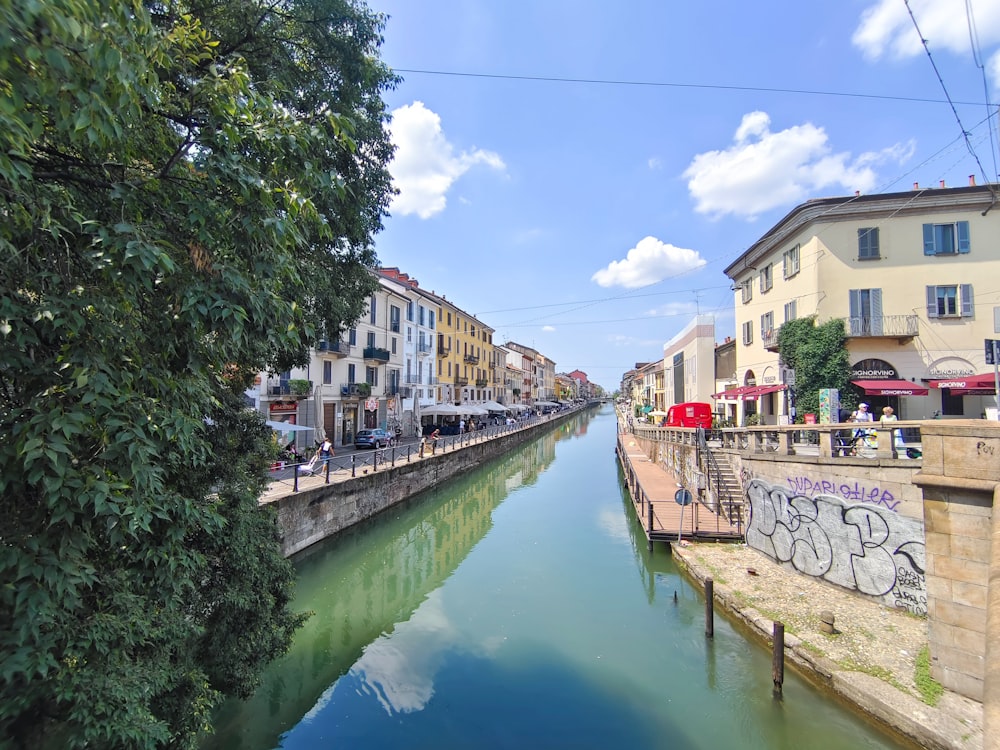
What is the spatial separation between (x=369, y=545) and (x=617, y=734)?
957cm

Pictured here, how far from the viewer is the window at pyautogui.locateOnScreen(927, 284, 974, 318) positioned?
56.6 feet

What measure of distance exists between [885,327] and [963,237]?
4149mm

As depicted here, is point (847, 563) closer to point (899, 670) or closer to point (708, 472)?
point (899, 670)

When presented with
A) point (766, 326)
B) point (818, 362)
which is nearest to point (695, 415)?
point (766, 326)

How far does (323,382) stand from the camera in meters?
24.9

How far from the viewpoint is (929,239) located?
17.7 metres

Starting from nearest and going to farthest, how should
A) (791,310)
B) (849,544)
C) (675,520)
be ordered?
(849,544) < (675,520) < (791,310)

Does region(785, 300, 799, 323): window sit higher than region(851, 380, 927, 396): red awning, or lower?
higher

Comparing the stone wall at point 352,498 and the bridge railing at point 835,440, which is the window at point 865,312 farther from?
the stone wall at point 352,498

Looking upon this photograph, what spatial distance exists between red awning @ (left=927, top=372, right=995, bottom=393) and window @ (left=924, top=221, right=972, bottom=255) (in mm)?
4646

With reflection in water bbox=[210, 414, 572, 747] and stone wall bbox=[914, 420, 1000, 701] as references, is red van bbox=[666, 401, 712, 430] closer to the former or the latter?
reflection in water bbox=[210, 414, 572, 747]

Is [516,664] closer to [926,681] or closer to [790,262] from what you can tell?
[926,681]

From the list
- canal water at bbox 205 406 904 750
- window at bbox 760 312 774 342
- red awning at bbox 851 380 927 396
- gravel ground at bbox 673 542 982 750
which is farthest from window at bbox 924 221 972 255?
canal water at bbox 205 406 904 750

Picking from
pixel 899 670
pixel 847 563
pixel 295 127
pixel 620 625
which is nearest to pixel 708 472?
pixel 847 563
